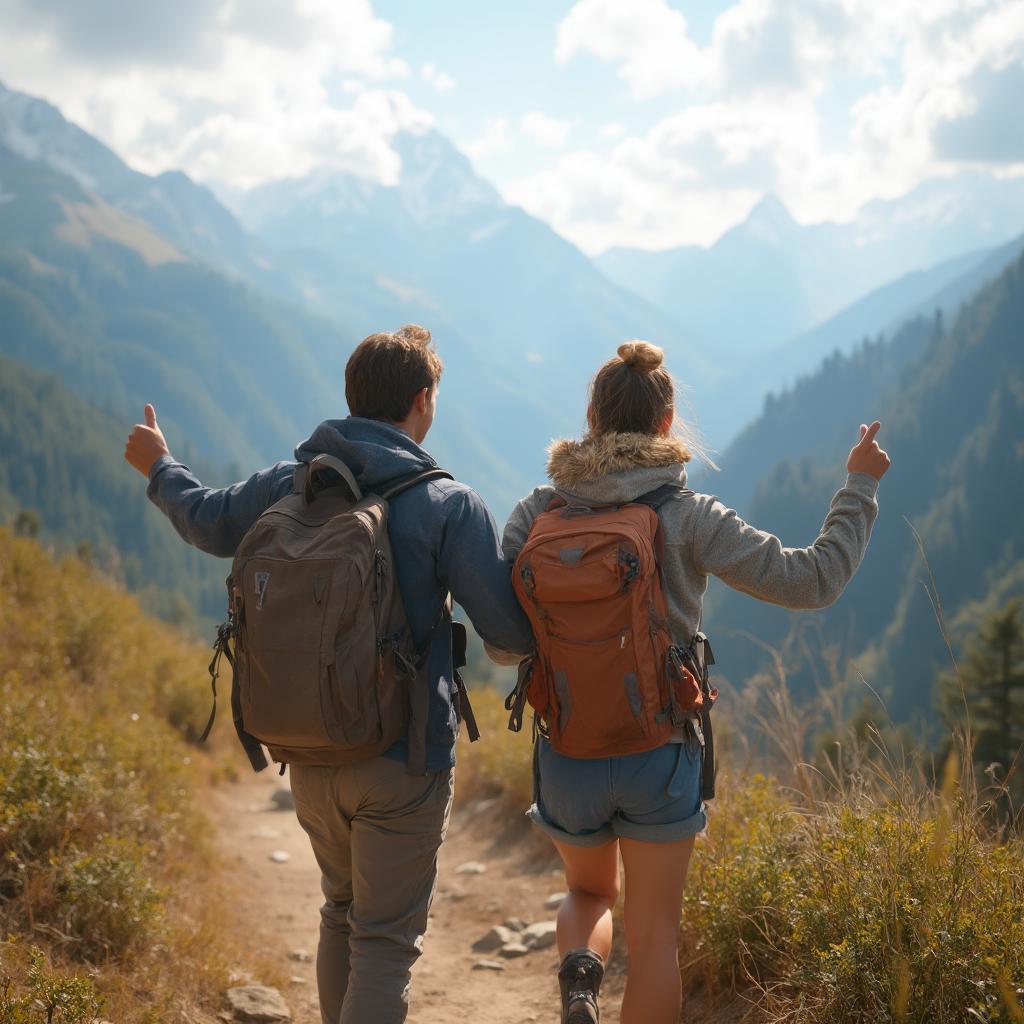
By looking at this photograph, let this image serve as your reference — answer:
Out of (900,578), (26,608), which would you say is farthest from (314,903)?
(900,578)

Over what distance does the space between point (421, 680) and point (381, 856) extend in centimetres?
52

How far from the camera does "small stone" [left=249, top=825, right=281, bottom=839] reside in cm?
761


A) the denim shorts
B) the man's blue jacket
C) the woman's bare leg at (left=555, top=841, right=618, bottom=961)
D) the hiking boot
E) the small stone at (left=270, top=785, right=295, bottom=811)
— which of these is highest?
the man's blue jacket

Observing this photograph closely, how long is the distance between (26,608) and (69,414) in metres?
139

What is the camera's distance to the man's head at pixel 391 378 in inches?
114

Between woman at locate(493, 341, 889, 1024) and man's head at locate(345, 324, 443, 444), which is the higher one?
man's head at locate(345, 324, 443, 444)

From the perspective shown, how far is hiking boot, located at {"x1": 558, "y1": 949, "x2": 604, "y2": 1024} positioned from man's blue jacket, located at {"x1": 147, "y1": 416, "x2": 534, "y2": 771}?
661mm

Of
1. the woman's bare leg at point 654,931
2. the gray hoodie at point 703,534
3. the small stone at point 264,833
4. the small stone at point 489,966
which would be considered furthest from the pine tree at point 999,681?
the woman's bare leg at point 654,931

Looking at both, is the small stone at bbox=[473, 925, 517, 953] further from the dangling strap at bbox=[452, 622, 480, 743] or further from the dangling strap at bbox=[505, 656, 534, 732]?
the dangling strap at bbox=[505, 656, 534, 732]

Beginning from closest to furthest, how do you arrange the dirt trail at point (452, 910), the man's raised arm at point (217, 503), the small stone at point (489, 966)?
1. the man's raised arm at point (217, 503)
2. the dirt trail at point (452, 910)
3. the small stone at point (489, 966)

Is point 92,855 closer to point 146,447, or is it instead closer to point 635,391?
point 146,447

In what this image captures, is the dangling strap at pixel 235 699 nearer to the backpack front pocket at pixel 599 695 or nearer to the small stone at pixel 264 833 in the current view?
the backpack front pocket at pixel 599 695

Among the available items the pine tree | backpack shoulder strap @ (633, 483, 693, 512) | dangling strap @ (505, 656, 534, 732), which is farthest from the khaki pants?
the pine tree

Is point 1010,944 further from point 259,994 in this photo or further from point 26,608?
point 26,608
